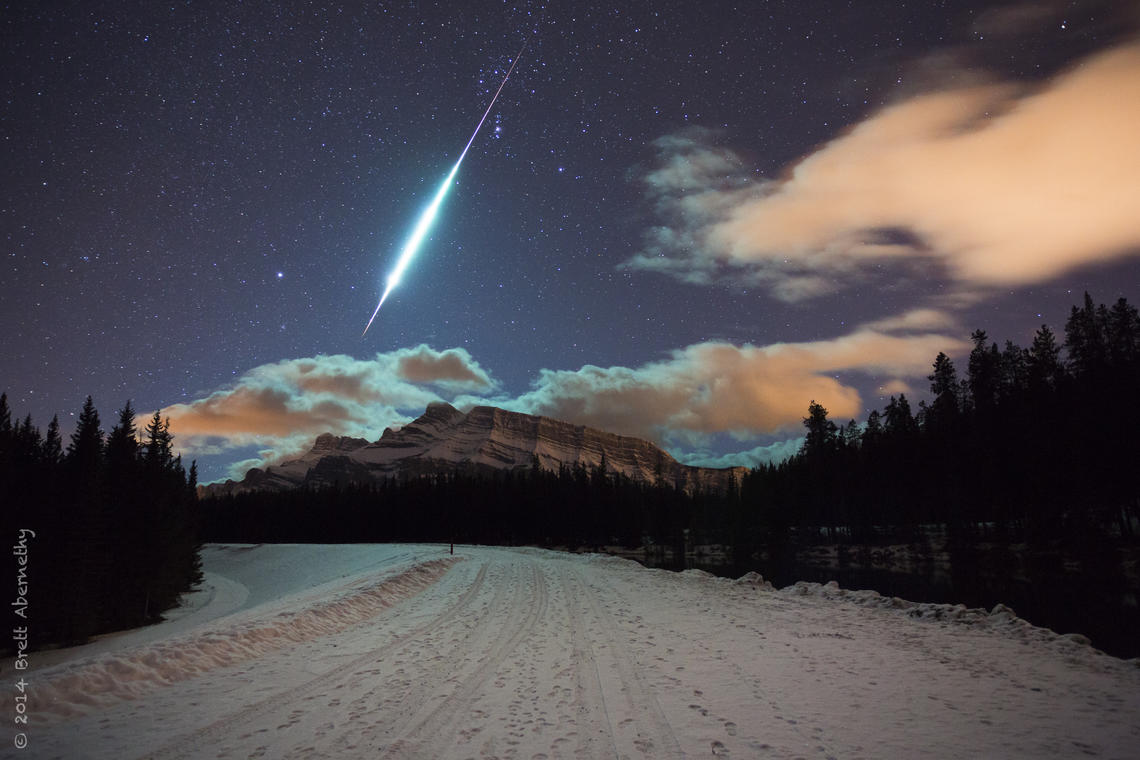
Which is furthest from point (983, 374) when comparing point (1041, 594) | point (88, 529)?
point (88, 529)

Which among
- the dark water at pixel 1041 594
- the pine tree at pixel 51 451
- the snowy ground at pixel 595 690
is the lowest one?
the dark water at pixel 1041 594

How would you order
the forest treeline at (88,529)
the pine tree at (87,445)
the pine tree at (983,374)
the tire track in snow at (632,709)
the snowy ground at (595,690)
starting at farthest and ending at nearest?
1. the pine tree at (983,374)
2. the pine tree at (87,445)
3. the forest treeline at (88,529)
4. the snowy ground at (595,690)
5. the tire track in snow at (632,709)

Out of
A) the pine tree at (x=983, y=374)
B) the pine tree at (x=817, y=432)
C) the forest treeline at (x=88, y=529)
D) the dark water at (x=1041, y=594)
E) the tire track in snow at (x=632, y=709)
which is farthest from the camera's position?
the pine tree at (x=817, y=432)

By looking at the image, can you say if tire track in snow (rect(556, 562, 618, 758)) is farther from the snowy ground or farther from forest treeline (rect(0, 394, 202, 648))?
forest treeline (rect(0, 394, 202, 648))

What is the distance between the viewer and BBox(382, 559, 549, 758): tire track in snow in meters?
6.24

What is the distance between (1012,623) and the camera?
13633 mm

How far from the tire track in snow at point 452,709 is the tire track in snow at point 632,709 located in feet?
7.20

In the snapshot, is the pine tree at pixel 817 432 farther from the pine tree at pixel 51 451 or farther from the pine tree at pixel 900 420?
the pine tree at pixel 51 451

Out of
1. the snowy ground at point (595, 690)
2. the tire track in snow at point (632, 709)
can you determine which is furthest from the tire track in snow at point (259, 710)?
the tire track in snow at point (632, 709)

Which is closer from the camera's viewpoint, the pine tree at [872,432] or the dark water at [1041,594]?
the dark water at [1041,594]

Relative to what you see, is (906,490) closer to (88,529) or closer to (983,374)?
(983,374)

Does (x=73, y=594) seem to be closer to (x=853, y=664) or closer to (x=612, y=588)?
(x=612, y=588)

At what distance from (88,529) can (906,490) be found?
82480mm

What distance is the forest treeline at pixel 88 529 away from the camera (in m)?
28.9
